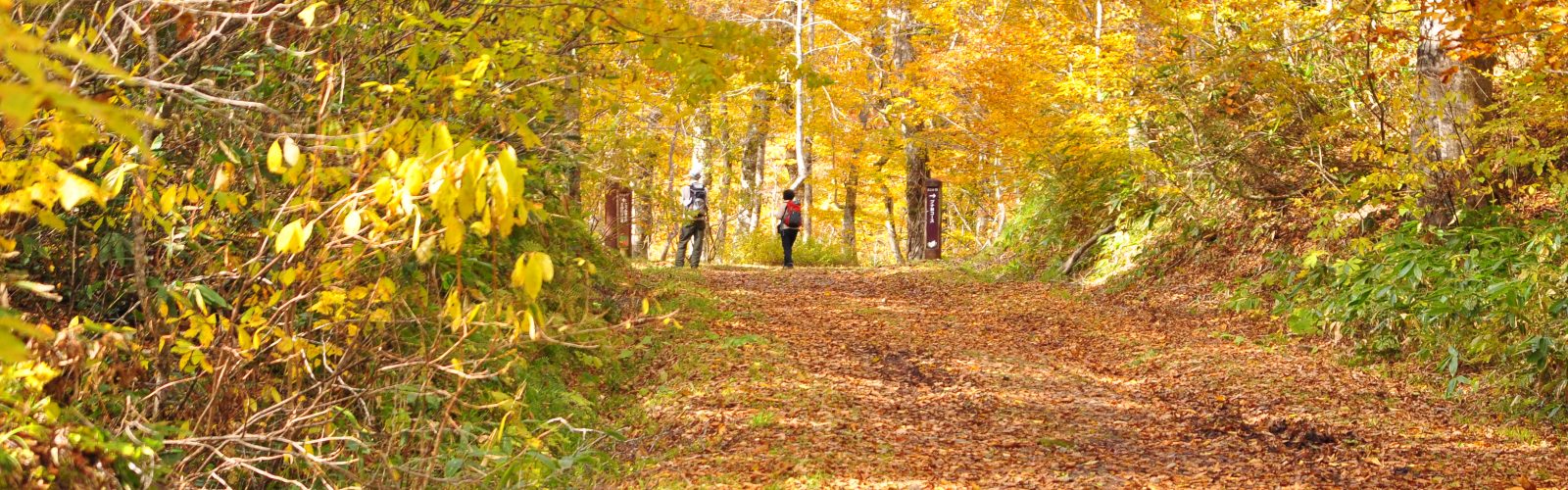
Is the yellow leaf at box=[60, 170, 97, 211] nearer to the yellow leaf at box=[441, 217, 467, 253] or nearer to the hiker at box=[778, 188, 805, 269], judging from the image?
the yellow leaf at box=[441, 217, 467, 253]

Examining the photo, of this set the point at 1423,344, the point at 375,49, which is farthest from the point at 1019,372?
the point at 375,49

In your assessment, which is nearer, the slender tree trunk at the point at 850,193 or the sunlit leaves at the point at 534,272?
the sunlit leaves at the point at 534,272

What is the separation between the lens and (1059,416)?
24.2 ft

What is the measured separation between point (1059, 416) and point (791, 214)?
400 inches

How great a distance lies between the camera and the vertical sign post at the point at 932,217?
64.8 ft

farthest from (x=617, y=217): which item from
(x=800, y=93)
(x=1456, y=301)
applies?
(x=1456, y=301)

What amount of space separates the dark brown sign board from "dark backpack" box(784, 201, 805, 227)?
2.26 metres

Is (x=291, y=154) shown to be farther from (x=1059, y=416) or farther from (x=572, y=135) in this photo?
(x=572, y=135)

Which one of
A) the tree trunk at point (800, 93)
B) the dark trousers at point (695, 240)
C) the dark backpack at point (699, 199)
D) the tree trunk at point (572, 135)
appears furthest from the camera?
the tree trunk at point (800, 93)

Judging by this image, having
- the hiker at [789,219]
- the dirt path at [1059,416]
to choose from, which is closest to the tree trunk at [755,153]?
the hiker at [789,219]

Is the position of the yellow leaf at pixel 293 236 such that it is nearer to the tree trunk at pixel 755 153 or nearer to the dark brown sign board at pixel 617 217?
the dark brown sign board at pixel 617 217

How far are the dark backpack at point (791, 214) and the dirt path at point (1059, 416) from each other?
6.35m

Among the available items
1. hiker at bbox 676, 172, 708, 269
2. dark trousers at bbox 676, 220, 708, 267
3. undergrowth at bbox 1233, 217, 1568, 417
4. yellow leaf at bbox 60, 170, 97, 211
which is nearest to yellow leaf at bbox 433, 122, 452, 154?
yellow leaf at bbox 60, 170, 97, 211

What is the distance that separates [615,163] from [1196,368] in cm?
484
